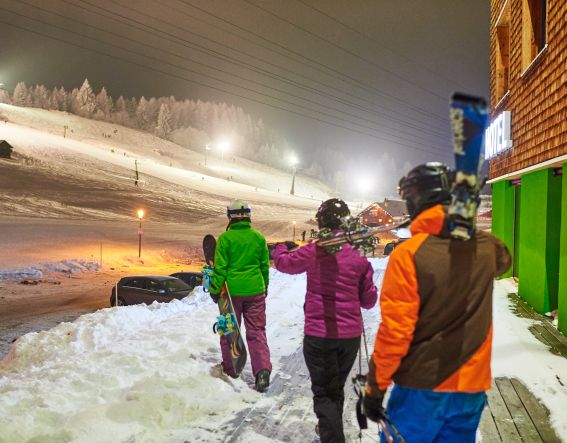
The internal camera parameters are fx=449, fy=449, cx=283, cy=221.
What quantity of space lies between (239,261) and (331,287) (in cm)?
183

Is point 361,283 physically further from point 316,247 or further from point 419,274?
point 419,274

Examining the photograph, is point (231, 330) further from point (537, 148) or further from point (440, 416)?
point (537, 148)

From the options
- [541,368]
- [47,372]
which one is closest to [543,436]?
[541,368]

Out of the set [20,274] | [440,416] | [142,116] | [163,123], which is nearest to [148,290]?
[20,274]

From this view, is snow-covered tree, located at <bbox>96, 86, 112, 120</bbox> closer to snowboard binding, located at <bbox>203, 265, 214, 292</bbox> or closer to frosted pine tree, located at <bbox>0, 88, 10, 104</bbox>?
frosted pine tree, located at <bbox>0, 88, 10, 104</bbox>

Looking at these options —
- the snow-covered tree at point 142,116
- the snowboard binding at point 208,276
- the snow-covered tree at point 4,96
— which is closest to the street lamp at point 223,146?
the snow-covered tree at point 142,116

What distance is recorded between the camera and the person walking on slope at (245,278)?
5230 mm

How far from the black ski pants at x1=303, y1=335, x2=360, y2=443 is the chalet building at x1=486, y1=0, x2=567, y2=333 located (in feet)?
17.7

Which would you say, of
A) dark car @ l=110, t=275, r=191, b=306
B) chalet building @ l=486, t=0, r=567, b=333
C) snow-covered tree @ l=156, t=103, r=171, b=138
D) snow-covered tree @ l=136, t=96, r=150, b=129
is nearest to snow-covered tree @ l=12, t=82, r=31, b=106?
snow-covered tree @ l=136, t=96, r=150, b=129

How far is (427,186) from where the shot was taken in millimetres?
2324

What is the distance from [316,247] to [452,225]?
1704 mm

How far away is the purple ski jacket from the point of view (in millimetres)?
3674

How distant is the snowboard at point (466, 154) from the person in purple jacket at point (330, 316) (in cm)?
158

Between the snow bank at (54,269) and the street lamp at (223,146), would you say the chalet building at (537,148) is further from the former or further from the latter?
the street lamp at (223,146)
